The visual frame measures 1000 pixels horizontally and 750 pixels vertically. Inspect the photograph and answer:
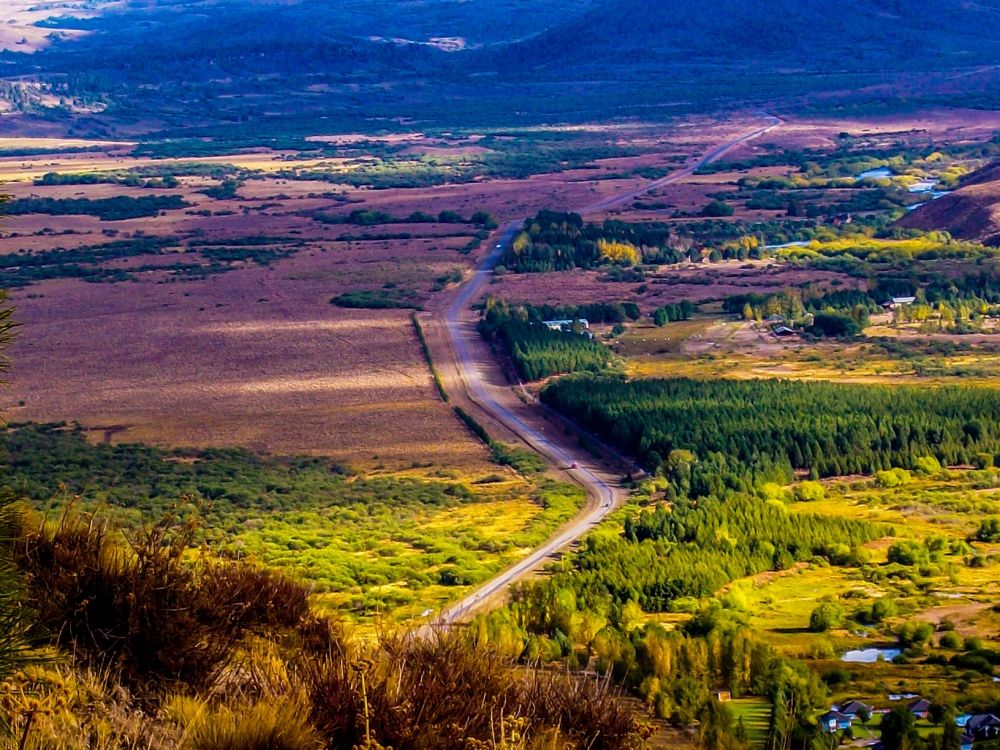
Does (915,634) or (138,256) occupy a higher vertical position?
(138,256)

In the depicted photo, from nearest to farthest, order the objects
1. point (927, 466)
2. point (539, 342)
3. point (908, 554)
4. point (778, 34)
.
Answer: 1. point (908, 554)
2. point (927, 466)
3. point (539, 342)
4. point (778, 34)

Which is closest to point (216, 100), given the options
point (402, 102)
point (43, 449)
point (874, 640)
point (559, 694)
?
point (402, 102)

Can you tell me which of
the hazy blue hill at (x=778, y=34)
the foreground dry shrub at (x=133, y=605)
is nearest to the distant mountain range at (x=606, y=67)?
the hazy blue hill at (x=778, y=34)

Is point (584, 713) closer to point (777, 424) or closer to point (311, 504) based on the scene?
point (311, 504)

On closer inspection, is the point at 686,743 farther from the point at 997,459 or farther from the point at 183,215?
the point at 183,215

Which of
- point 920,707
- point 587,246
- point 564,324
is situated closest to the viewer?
point 920,707

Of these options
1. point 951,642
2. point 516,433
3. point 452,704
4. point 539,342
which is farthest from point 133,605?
point 539,342

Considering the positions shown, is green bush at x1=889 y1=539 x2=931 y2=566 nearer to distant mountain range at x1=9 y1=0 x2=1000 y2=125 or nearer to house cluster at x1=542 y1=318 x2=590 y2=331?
house cluster at x1=542 y1=318 x2=590 y2=331
